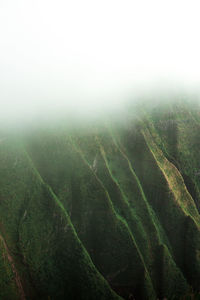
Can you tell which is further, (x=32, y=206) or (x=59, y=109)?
(x=59, y=109)

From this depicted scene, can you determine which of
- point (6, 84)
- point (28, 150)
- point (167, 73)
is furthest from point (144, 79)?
point (28, 150)

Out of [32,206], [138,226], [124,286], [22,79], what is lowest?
[124,286]

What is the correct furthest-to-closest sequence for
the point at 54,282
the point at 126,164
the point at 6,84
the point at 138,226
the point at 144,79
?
the point at 144,79 < the point at 6,84 < the point at 126,164 < the point at 138,226 < the point at 54,282

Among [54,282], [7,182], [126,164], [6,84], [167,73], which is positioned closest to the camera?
[54,282]

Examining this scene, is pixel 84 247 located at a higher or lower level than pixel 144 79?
lower

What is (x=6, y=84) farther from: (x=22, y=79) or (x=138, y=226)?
(x=138, y=226)

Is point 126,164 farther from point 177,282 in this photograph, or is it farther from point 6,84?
point 6,84

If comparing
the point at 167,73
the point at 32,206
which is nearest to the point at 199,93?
the point at 167,73
